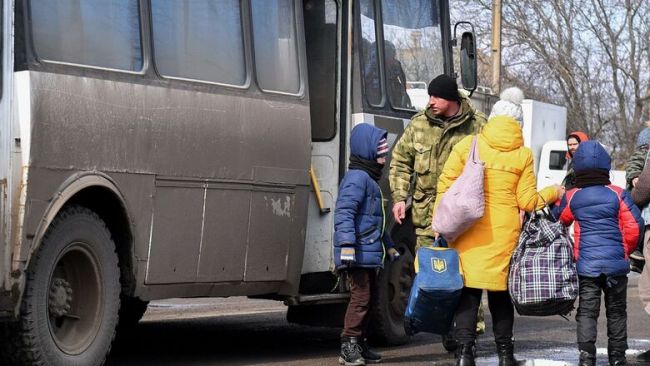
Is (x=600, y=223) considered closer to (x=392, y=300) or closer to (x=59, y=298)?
(x=392, y=300)

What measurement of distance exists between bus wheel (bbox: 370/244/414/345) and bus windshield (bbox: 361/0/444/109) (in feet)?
4.07

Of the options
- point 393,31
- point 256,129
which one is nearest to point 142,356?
point 256,129

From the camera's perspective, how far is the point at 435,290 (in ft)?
26.2

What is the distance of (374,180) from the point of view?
8.98m

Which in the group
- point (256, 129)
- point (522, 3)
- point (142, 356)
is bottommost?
point (142, 356)

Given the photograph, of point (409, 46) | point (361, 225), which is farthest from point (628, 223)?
point (409, 46)

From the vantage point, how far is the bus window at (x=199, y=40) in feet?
26.7

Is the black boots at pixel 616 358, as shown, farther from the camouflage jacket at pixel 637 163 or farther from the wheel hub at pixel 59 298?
the wheel hub at pixel 59 298

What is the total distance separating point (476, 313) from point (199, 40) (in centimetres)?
239

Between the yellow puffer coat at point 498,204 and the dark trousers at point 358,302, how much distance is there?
41.2 inches

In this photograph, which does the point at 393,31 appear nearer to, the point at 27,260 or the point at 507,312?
the point at 507,312

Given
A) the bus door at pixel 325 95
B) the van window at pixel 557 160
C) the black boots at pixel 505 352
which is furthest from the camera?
the van window at pixel 557 160

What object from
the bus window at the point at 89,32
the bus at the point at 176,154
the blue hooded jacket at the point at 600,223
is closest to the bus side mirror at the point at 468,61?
the bus at the point at 176,154

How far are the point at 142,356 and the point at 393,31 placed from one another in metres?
3.25
